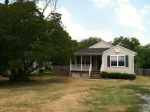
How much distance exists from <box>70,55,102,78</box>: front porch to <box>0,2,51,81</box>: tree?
29.4ft

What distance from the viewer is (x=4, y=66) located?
43.2 feet

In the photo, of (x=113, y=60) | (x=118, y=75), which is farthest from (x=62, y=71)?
(x=118, y=75)

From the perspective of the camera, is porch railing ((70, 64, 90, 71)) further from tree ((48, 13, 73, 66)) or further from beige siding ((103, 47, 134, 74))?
tree ((48, 13, 73, 66))

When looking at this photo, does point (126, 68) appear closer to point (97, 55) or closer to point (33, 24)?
point (97, 55)

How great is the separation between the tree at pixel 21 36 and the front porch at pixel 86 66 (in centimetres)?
895

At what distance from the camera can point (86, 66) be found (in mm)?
22391

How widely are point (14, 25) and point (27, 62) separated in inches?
139

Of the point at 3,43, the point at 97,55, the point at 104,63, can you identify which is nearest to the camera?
the point at 3,43

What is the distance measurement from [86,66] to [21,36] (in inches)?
426

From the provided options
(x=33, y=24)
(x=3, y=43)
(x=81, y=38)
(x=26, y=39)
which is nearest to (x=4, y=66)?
(x=3, y=43)

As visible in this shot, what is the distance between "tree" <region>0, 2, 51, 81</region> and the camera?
12.7 meters

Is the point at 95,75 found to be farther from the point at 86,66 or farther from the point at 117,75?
the point at 117,75

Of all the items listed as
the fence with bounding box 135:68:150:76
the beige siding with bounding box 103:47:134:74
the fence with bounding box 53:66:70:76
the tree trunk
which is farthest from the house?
the tree trunk

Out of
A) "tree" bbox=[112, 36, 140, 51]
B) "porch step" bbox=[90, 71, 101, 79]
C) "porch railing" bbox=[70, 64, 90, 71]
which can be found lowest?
"porch step" bbox=[90, 71, 101, 79]
